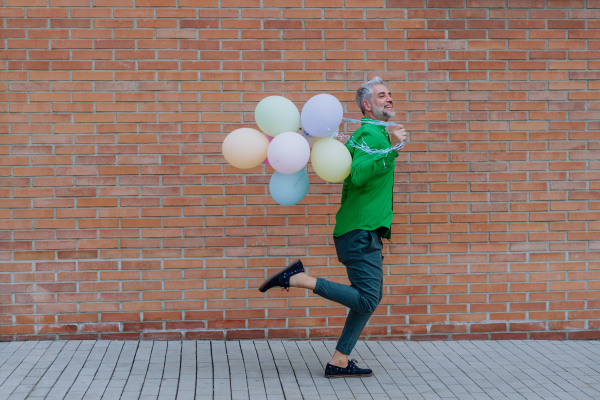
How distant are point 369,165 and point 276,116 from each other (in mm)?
623

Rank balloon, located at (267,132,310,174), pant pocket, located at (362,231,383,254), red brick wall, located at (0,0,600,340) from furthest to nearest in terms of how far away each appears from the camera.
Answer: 1. red brick wall, located at (0,0,600,340)
2. pant pocket, located at (362,231,383,254)
3. balloon, located at (267,132,310,174)

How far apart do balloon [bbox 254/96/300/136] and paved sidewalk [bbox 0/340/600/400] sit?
1.59m

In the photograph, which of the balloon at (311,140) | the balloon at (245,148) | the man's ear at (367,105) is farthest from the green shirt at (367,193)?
the balloon at (245,148)

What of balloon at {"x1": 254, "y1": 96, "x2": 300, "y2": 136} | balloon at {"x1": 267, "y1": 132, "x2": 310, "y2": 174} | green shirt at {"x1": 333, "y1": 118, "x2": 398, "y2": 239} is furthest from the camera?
green shirt at {"x1": 333, "y1": 118, "x2": 398, "y2": 239}

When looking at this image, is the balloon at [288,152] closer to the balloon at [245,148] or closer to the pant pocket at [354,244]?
the balloon at [245,148]

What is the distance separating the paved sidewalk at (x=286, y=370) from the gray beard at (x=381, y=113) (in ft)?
5.55

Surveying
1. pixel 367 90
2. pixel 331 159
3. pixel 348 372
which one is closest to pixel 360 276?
pixel 348 372

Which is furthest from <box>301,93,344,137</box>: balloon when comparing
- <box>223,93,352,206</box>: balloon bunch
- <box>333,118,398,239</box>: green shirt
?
<box>333,118,398,239</box>: green shirt

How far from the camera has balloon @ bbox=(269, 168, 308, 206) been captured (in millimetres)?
3703

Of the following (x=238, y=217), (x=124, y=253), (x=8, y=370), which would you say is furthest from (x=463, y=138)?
(x=8, y=370)

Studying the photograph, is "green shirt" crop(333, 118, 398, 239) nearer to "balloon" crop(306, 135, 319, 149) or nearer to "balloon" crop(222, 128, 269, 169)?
"balloon" crop(306, 135, 319, 149)

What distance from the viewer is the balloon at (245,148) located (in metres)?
3.58

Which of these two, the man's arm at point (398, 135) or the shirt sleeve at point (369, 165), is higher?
the man's arm at point (398, 135)

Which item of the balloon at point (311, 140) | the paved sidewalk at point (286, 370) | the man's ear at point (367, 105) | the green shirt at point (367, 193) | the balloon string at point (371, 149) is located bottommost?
the paved sidewalk at point (286, 370)
